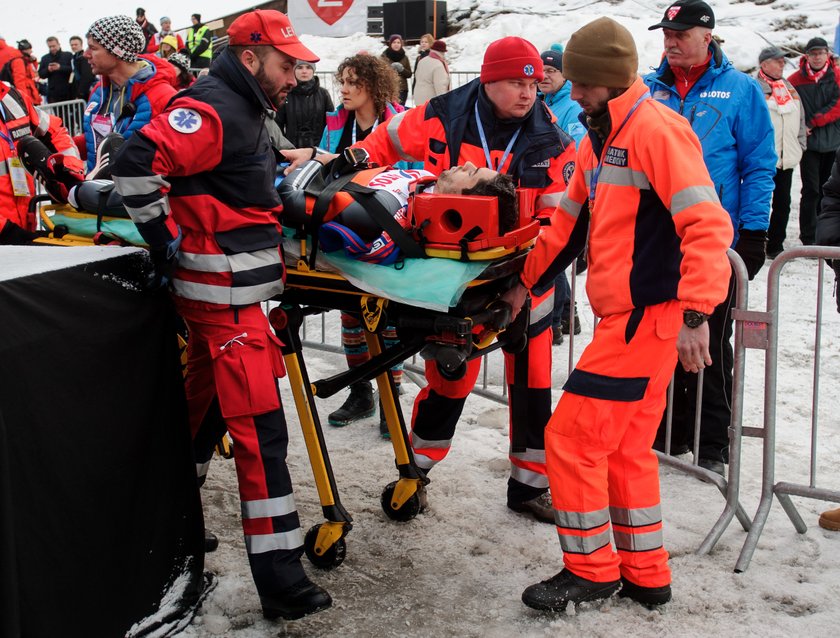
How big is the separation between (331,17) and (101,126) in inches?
704

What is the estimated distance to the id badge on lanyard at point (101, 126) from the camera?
5.71 metres

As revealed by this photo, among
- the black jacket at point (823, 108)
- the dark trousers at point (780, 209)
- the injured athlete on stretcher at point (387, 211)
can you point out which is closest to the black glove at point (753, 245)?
the injured athlete on stretcher at point (387, 211)

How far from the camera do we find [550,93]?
25.1ft

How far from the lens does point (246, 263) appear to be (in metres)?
3.61

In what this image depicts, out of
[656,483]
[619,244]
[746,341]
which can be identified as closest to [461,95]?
[619,244]

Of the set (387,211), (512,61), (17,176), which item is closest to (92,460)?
(387,211)

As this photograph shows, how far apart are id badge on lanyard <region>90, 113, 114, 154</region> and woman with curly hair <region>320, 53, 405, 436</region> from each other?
1.53m

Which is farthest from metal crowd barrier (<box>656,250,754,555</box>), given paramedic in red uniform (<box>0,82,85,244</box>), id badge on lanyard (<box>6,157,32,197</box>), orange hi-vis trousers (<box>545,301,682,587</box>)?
A: id badge on lanyard (<box>6,157,32,197</box>)

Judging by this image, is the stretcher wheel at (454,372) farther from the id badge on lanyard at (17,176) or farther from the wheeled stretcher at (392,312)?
the id badge on lanyard at (17,176)

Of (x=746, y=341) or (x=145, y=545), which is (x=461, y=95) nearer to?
(x=746, y=341)

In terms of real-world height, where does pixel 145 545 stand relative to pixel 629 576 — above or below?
above

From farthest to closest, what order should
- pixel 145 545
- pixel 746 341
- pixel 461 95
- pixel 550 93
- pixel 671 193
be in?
pixel 550 93
pixel 461 95
pixel 746 341
pixel 145 545
pixel 671 193

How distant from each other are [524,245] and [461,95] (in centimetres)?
95

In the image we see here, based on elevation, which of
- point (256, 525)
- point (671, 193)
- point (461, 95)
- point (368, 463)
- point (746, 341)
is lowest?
point (368, 463)
